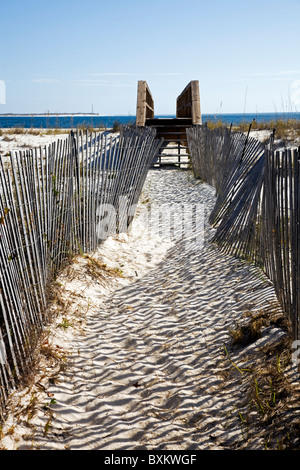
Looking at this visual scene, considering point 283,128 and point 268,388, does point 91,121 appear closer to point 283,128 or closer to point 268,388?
point 283,128

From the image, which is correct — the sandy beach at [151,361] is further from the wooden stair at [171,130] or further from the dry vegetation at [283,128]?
the dry vegetation at [283,128]

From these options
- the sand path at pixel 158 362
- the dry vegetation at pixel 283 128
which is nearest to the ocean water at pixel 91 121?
the dry vegetation at pixel 283 128

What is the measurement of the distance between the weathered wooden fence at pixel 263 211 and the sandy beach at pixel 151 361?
0.82 feet

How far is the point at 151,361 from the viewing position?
130 inches

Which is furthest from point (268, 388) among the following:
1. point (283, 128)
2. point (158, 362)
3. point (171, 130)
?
point (283, 128)

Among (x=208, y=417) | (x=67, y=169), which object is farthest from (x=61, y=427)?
(x=67, y=169)

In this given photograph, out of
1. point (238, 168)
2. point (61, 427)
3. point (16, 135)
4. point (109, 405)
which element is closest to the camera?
point (61, 427)

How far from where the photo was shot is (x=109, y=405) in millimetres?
2799

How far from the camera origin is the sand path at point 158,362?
2.51m

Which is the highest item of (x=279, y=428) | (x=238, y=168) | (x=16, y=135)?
(x=16, y=135)

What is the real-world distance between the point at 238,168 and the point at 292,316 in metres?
3.07

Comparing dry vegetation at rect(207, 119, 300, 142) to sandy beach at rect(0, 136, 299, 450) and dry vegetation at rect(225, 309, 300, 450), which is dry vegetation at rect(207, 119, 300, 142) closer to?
sandy beach at rect(0, 136, 299, 450)

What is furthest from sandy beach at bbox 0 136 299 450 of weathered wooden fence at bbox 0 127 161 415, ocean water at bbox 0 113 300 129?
ocean water at bbox 0 113 300 129
